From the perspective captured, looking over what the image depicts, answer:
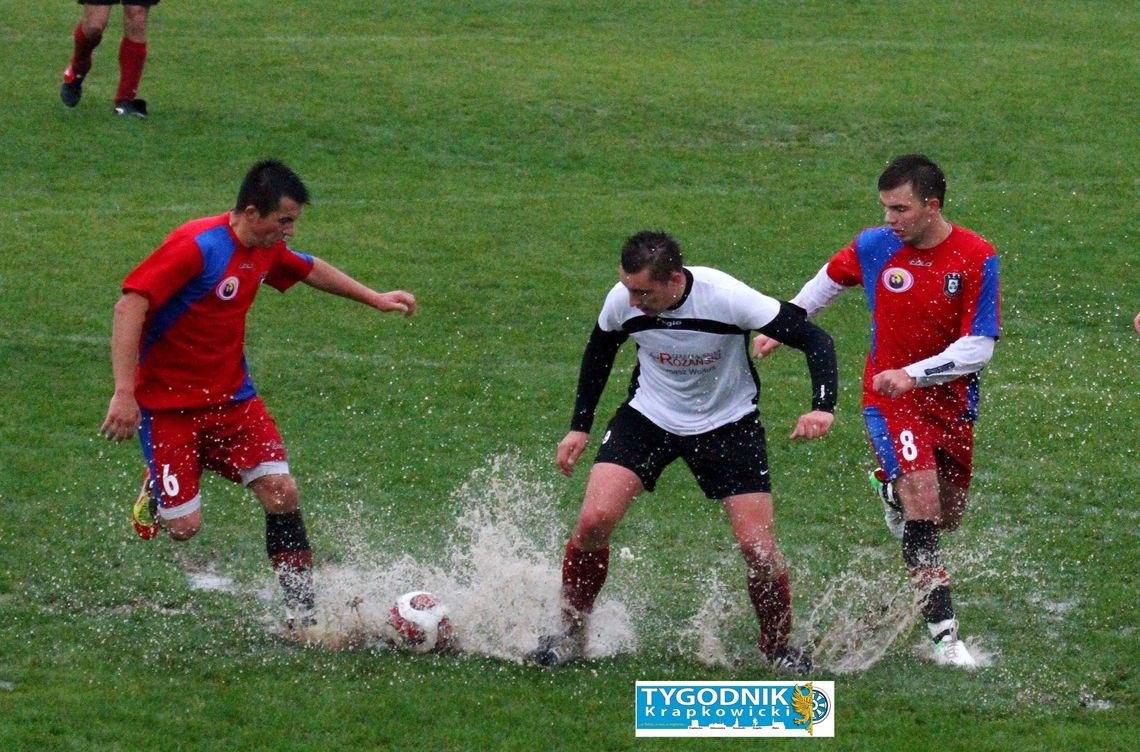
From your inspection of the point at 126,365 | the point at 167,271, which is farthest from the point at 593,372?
the point at 126,365

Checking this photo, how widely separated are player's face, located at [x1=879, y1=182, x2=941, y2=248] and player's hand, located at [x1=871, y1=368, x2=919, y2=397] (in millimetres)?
590

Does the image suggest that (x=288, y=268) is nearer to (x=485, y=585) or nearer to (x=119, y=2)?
(x=485, y=585)

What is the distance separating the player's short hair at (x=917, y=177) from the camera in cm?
642

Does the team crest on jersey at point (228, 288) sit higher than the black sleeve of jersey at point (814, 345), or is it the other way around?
the team crest on jersey at point (228, 288)

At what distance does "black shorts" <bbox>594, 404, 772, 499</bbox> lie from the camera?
248 inches

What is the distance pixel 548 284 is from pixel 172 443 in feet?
17.8

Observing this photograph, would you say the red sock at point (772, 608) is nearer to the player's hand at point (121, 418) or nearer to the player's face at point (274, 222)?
the player's face at point (274, 222)

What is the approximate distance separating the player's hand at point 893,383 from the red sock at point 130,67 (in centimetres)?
997

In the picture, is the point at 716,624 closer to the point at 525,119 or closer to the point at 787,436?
the point at 787,436

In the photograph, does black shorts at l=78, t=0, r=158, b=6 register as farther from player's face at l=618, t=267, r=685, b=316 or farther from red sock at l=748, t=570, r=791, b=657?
red sock at l=748, t=570, r=791, b=657

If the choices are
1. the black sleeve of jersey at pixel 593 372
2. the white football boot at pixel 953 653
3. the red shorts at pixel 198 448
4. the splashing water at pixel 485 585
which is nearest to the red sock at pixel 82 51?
the splashing water at pixel 485 585

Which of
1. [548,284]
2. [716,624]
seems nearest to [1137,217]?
[548,284]

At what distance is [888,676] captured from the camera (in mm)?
6285

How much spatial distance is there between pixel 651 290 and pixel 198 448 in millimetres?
2036
